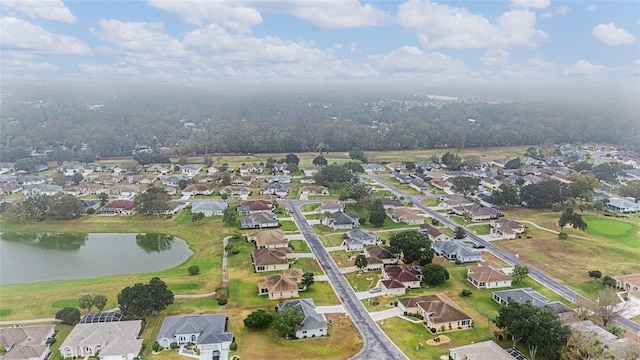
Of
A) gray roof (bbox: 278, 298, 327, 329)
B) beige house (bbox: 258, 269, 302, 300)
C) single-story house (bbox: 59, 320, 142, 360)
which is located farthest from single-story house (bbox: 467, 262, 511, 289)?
single-story house (bbox: 59, 320, 142, 360)

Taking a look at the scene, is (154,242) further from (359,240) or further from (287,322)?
(287,322)

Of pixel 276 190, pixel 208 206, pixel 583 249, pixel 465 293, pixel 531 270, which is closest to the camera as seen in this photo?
pixel 465 293

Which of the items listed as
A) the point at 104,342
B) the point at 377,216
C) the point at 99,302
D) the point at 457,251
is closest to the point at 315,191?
the point at 377,216

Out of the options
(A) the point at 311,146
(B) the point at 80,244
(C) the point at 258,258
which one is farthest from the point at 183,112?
(C) the point at 258,258

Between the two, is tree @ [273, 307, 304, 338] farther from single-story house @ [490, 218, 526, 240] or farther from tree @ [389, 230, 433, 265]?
single-story house @ [490, 218, 526, 240]

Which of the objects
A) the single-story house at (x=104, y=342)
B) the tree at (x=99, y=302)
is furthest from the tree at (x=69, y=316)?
the single-story house at (x=104, y=342)

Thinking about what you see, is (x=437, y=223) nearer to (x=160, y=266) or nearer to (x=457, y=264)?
(x=457, y=264)
